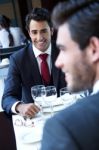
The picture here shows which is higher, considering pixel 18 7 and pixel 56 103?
pixel 18 7

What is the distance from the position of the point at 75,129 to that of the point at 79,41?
0.70ft

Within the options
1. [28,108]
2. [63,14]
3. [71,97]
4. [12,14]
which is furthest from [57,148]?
[12,14]

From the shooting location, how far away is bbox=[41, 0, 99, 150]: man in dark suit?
84 cm

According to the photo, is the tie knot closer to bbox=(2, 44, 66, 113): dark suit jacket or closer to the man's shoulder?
bbox=(2, 44, 66, 113): dark suit jacket

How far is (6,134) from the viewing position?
6.26ft

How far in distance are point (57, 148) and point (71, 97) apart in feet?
3.77

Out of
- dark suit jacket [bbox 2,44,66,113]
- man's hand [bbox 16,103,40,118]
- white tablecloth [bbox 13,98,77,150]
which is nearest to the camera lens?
white tablecloth [bbox 13,98,77,150]

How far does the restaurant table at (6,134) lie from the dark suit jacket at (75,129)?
99 centimetres

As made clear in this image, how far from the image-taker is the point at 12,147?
1.89 m

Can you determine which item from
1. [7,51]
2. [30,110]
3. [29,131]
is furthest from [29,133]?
[7,51]

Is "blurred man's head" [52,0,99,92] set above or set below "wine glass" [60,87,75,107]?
above

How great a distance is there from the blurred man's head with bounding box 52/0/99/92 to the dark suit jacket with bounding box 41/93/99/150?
0.08m

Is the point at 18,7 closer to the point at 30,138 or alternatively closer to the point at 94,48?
the point at 30,138

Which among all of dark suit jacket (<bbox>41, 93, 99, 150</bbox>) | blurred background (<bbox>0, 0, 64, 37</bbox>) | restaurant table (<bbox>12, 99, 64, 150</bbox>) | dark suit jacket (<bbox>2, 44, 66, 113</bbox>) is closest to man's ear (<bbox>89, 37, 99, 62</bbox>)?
dark suit jacket (<bbox>41, 93, 99, 150</bbox>)
